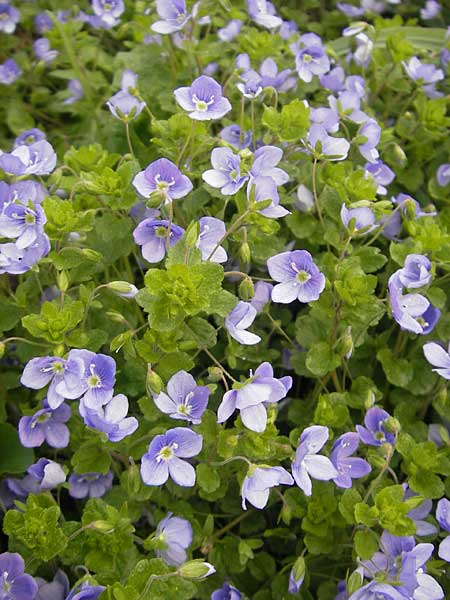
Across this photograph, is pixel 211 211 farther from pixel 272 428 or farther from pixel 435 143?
pixel 435 143

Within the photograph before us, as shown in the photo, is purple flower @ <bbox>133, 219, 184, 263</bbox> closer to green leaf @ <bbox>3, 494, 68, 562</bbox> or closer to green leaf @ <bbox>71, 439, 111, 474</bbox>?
green leaf @ <bbox>71, 439, 111, 474</bbox>

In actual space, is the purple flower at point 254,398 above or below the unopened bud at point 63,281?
below

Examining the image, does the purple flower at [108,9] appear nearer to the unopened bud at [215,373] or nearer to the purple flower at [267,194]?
the purple flower at [267,194]

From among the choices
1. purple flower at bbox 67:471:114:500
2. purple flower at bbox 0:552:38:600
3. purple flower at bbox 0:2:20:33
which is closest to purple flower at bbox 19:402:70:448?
purple flower at bbox 67:471:114:500

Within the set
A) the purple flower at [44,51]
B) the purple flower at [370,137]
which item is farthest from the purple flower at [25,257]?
the purple flower at [44,51]

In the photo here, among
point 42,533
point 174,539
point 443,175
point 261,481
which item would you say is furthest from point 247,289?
point 443,175
